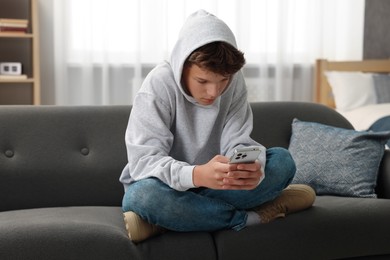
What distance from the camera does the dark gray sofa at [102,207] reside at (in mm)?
1739

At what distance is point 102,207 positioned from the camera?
84.9 inches

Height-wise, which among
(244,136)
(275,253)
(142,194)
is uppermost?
(244,136)

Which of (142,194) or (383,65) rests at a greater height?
(383,65)

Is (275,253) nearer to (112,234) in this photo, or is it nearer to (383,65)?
Result: (112,234)

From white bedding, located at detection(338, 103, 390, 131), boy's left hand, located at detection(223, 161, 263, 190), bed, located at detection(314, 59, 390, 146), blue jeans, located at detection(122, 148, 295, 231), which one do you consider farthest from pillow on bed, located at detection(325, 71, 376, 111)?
boy's left hand, located at detection(223, 161, 263, 190)

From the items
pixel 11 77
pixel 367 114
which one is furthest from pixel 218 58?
pixel 11 77

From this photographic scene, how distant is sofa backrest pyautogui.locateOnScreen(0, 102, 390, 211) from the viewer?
217 centimetres

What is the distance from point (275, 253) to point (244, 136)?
0.38 metres

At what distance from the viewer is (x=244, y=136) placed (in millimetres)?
2035

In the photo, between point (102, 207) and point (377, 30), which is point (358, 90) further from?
point (102, 207)

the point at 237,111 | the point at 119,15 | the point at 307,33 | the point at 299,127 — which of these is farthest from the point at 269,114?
the point at 307,33

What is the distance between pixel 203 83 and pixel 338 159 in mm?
732

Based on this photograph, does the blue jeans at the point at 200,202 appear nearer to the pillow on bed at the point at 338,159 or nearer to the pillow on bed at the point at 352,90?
the pillow on bed at the point at 338,159

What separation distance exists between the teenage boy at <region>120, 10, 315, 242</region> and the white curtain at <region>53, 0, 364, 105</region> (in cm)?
273
